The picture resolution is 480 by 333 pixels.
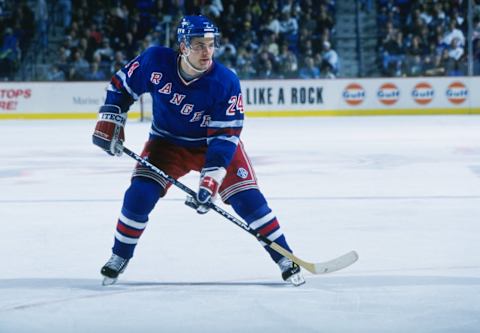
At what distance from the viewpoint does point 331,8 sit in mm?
17469

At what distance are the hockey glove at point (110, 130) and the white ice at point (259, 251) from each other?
54 centimetres

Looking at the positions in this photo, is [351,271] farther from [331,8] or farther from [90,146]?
[331,8]

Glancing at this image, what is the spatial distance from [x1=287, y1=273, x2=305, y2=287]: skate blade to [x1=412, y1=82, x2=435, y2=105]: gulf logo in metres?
12.8

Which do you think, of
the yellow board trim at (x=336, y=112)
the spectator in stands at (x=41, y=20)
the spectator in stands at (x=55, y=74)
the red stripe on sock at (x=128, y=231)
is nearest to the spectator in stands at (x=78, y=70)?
the spectator in stands at (x=55, y=74)

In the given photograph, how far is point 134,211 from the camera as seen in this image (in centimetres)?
398

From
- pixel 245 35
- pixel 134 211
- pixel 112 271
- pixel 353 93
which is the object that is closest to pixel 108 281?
pixel 112 271

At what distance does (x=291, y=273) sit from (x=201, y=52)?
94 cm

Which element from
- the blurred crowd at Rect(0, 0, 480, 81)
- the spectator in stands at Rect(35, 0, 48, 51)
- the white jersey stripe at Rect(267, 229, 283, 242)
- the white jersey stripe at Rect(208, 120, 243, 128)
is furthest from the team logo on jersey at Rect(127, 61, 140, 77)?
the spectator in stands at Rect(35, 0, 48, 51)

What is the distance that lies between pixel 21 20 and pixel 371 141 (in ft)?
25.8

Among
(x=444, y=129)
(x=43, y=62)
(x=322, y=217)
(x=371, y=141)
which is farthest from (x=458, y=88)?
(x=322, y=217)

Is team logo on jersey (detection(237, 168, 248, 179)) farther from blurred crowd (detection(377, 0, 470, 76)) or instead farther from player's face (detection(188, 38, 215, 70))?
blurred crowd (detection(377, 0, 470, 76))

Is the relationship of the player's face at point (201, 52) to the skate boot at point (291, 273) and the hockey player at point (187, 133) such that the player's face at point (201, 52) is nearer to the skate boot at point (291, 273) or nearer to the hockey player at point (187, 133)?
the hockey player at point (187, 133)

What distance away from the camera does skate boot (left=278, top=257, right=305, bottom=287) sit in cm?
400

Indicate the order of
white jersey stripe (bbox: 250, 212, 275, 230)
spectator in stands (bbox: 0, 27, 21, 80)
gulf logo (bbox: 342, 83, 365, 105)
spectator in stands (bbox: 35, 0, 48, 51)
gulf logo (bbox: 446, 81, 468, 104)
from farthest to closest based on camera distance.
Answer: spectator in stands (bbox: 35, 0, 48, 51)
gulf logo (bbox: 342, 83, 365, 105)
gulf logo (bbox: 446, 81, 468, 104)
spectator in stands (bbox: 0, 27, 21, 80)
white jersey stripe (bbox: 250, 212, 275, 230)
